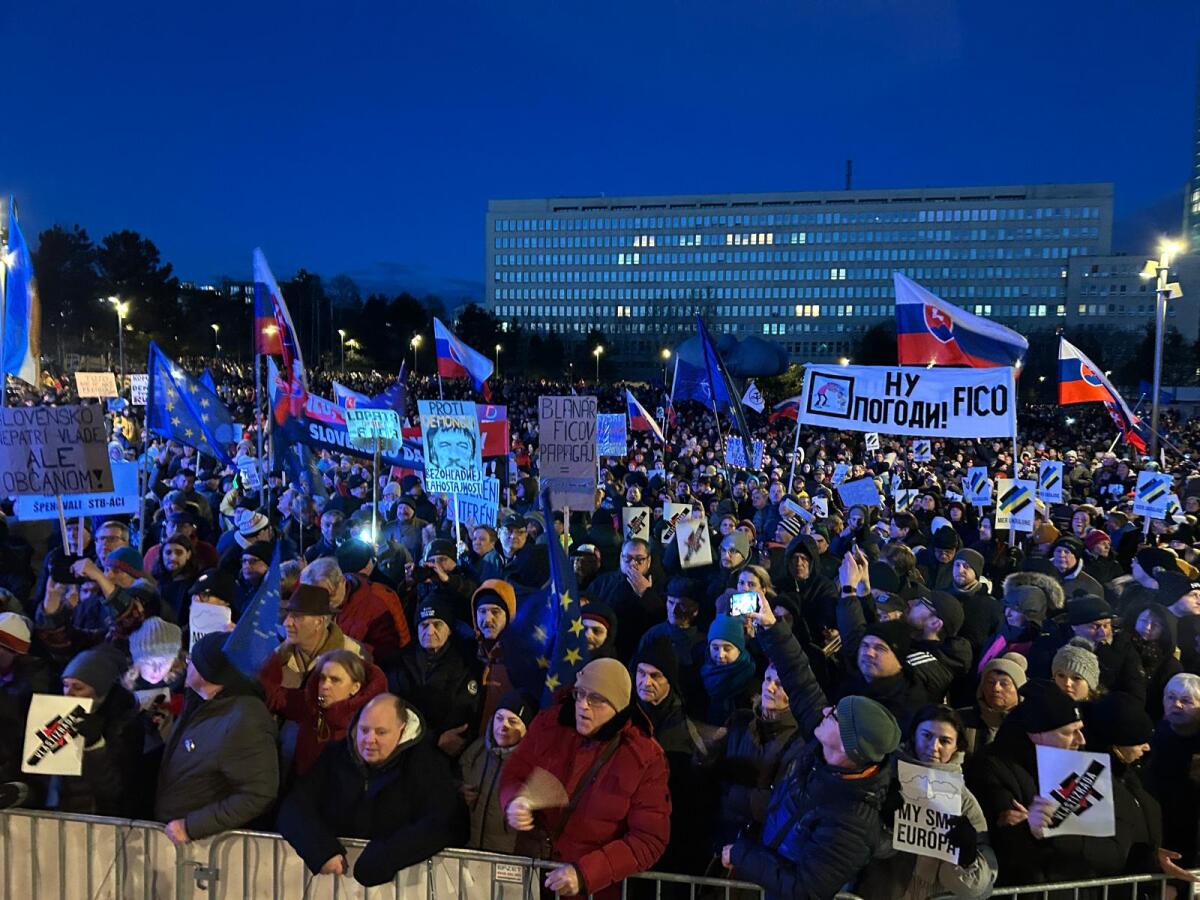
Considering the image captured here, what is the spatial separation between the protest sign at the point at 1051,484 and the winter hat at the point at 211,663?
10.5 meters

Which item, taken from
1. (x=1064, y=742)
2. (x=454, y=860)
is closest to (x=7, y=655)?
(x=454, y=860)

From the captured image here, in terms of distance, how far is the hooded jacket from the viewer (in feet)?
9.98

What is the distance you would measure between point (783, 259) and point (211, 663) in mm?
122447

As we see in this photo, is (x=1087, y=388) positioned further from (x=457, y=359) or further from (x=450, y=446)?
(x=450, y=446)

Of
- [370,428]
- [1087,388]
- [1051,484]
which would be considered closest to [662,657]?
[370,428]

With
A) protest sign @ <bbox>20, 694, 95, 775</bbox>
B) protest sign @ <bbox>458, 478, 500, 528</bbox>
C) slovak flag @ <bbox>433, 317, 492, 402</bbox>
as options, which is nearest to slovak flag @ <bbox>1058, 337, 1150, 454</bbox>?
slovak flag @ <bbox>433, 317, 492, 402</bbox>

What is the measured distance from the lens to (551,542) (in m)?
4.67

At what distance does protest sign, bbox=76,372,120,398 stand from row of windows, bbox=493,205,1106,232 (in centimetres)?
10950

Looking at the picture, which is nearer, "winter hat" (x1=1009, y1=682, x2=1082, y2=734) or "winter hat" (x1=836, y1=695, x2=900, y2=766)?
"winter hat" (x1=836, y1=695, x2=900, y2=766)

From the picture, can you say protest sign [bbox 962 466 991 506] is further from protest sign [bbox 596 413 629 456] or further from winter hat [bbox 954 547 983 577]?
protest sign [bbox 596 413 629 456]

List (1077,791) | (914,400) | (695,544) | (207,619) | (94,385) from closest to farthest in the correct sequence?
(1077,791), (207,619), (695,544), (914,400), (94,385)

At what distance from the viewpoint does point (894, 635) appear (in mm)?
4203

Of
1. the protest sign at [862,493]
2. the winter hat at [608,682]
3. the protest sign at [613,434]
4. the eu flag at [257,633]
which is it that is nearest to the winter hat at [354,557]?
the eu flag at [257,633]

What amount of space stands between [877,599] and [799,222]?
121 m
